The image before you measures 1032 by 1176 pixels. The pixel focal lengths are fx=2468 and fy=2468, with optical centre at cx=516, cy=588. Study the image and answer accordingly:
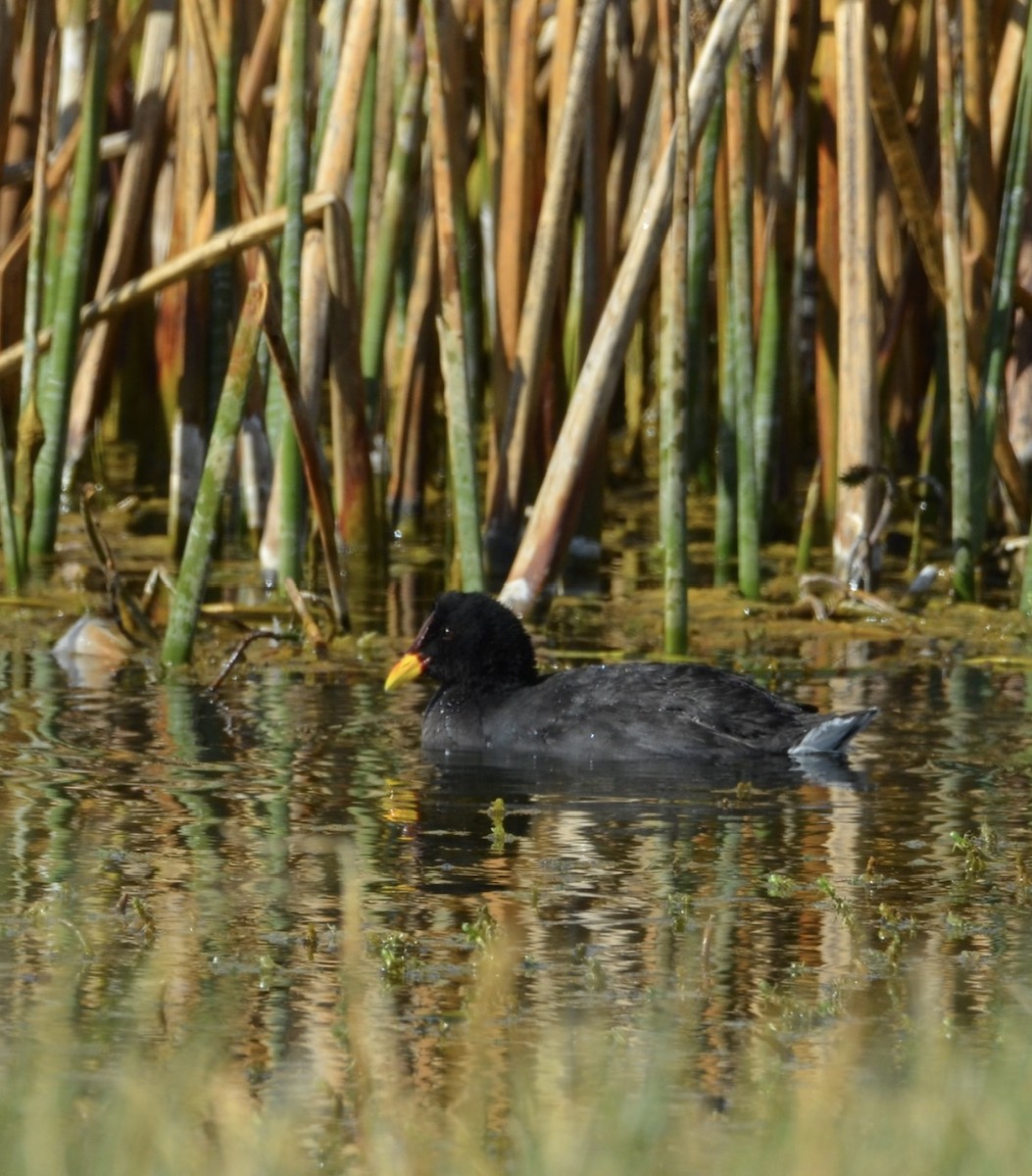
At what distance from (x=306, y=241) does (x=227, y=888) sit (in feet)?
12.0

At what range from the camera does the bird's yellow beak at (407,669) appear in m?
7.21

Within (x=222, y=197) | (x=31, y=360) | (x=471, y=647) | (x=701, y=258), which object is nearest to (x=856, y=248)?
(x=701, y=258)

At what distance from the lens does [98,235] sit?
1117cm

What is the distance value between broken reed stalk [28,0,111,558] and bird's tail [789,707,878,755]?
2.96 metres

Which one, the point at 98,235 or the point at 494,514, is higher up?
the point at 98,235

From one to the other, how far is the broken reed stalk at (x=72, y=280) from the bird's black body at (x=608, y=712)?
1786 millimetres

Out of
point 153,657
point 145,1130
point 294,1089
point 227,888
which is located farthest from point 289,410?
point 145,1130

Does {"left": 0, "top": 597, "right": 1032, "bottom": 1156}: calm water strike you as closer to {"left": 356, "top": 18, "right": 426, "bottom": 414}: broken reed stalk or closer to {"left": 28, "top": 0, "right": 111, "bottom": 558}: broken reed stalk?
{"left": 28, "top": 0, "right": 111, "bottom": 558}: broken reed stalk

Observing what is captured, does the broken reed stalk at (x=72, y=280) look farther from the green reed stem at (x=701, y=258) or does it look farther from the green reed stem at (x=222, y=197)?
the green reed stem at (x=701, y=258)

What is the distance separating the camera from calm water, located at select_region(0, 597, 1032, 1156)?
4.23m

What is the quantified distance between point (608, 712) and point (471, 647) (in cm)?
61

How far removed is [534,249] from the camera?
8352mm

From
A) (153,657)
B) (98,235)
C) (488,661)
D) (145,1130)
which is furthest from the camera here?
(98,235)

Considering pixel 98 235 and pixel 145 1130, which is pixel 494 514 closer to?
pixel 98 235
